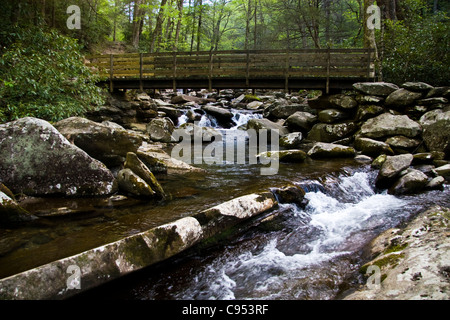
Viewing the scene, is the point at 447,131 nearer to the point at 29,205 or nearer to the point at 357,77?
the point at 357,77

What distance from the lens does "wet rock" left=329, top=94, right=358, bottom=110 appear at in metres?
12.5

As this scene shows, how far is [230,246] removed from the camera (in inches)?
168

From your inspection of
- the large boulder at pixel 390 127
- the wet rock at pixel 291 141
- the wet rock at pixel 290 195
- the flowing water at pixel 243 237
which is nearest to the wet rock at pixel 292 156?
the flowing water at pixel 243 237

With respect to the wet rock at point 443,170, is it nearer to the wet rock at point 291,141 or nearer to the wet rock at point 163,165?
the wet rock at point 291,141

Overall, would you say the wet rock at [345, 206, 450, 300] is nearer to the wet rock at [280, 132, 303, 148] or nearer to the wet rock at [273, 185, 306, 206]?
the wet rock at [273, 185, 306, 206]

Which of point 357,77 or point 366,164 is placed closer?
point 366,164

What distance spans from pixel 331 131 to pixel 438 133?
3701 millimetres

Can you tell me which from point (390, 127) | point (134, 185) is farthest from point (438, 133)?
point (134, 185)

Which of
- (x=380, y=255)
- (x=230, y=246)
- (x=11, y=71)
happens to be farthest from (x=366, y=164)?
(x=11, y=71)

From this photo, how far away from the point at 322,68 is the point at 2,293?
44.1 ft

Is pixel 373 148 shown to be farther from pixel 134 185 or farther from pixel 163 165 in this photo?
pixel 134 185

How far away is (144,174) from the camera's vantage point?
5.70 metres

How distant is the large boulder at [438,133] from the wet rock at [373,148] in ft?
4.18

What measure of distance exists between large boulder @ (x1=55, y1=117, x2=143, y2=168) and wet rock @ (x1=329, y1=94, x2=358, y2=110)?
30.7ft
